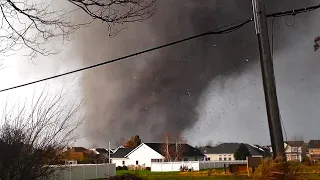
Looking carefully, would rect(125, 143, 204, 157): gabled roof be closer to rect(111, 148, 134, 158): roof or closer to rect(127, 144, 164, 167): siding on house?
rect(127, 144, 164, 167): siding on house

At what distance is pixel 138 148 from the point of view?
7925cm

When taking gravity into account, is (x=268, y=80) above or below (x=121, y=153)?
below

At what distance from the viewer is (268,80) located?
715cm

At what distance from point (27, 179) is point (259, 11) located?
5.92m

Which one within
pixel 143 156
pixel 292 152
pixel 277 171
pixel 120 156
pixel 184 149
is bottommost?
pixel 277 171

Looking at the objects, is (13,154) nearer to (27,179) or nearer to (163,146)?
(27,179)

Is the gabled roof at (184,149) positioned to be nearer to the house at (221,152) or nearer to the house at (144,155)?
the house at (144,155)

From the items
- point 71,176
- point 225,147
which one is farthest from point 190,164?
point 225,147

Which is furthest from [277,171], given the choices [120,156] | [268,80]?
[120,156]

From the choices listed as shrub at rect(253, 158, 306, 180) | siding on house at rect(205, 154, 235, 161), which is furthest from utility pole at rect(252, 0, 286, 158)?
siding on house at rect(205, 154, 235, 161)

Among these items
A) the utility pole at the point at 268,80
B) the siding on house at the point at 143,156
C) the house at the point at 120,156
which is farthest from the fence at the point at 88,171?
the house at the point at 120,156

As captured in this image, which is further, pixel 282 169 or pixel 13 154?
pixel 13 154

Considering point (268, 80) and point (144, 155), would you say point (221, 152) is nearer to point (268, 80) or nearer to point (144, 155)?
point (144, 155)

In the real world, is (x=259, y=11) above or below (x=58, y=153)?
above
